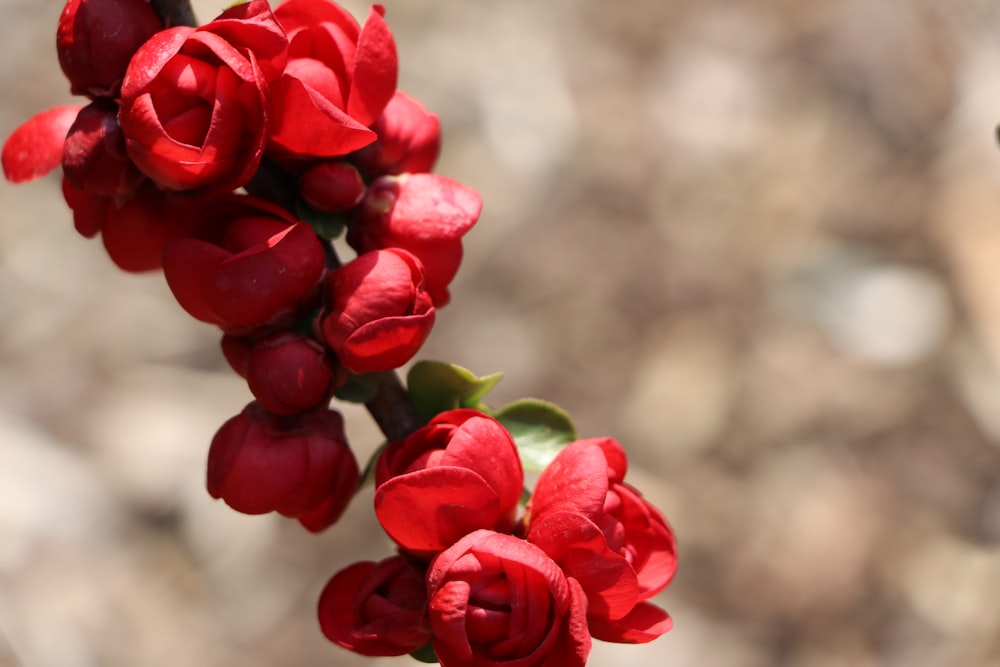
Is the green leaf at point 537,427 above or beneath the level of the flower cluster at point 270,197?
beneath

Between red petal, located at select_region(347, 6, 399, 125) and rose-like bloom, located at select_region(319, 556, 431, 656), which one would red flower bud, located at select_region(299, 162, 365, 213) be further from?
rose-like bloom, located at select_region(319, 556, 431, 656)

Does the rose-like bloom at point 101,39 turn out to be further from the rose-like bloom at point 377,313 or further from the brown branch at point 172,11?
the rose-like bloom at point 377,313

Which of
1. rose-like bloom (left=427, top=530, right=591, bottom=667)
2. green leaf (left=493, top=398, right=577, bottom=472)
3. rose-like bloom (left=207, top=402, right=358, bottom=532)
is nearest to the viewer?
rose-like bloom (left=427, top=530, right=591, bottom=667)

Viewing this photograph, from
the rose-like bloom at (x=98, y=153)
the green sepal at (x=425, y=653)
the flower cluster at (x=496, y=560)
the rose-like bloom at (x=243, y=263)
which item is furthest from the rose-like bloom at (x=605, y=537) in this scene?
the rose-like bloom at (x=98, y=153)

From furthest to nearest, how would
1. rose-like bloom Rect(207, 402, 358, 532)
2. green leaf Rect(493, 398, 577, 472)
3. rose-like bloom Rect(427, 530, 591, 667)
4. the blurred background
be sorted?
1. the blurred background
2. green leaf Rect(493, 398, 577, 472)
3. rose-like bloom Rect(207, 402, 358, 532)
4. rose-like bloom Rect(427, 530, 591, 667)

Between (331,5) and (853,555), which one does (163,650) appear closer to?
(853,555)

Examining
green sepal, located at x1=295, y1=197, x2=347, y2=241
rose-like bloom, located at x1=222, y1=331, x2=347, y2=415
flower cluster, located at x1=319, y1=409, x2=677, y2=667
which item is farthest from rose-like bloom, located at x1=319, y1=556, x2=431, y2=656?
green sepal, located at x1=295, y1=197, x2=347, y2=241

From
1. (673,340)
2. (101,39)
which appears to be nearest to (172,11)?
(101,39)

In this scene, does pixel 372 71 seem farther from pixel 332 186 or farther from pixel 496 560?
pixel 496 560
